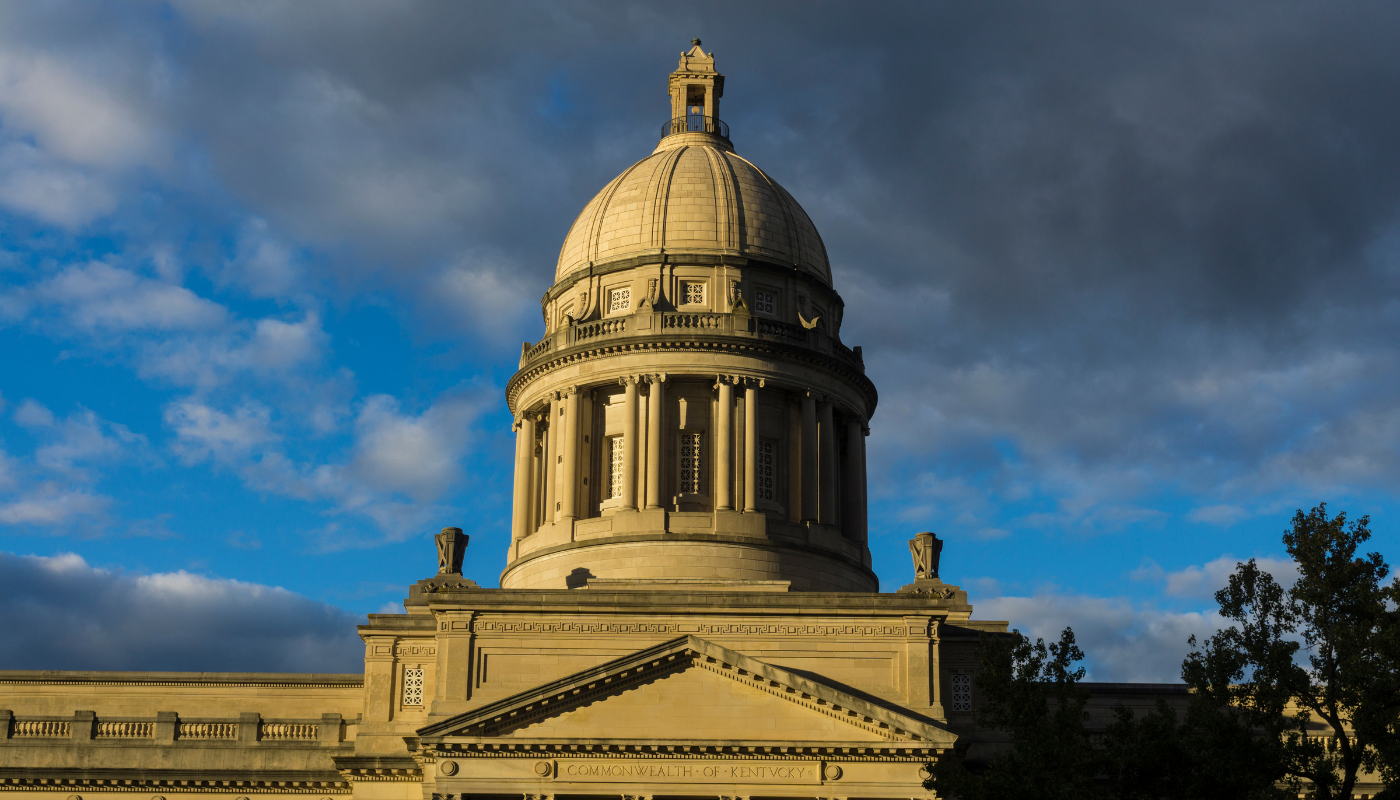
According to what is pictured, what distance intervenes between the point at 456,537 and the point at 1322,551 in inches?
932

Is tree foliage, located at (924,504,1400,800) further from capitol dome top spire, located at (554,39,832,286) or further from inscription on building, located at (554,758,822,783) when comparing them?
capitol dome top spire, located at (554,39,832,286)

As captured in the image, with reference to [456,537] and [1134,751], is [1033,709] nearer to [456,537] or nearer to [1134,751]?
[1134,751]

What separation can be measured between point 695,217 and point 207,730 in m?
23.1

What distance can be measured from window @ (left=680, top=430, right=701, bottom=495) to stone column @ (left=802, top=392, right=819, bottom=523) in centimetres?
351

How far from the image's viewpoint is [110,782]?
42875mm

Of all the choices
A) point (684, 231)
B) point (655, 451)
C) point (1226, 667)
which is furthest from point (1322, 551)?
point (684, 231)

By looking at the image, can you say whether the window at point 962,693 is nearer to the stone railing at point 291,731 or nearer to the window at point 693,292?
the window at point 693,292

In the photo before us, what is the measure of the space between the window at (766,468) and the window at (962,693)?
31.9 feet

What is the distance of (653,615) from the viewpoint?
136 ft

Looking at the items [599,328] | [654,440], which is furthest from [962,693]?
[599,328]

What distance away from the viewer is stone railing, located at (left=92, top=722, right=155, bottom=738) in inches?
1718

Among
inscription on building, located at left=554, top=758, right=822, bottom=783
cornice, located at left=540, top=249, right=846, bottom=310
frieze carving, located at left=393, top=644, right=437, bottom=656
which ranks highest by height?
cornice, located at left=540, top=249, right=846, bottom=310

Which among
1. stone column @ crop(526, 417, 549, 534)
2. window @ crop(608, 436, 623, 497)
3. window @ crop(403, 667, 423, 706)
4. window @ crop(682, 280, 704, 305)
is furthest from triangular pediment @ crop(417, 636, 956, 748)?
window @ crop(682, 280, 704, 305)

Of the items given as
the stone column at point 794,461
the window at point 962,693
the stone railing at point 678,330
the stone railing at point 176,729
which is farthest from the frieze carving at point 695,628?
the stone railing at point 678,330
